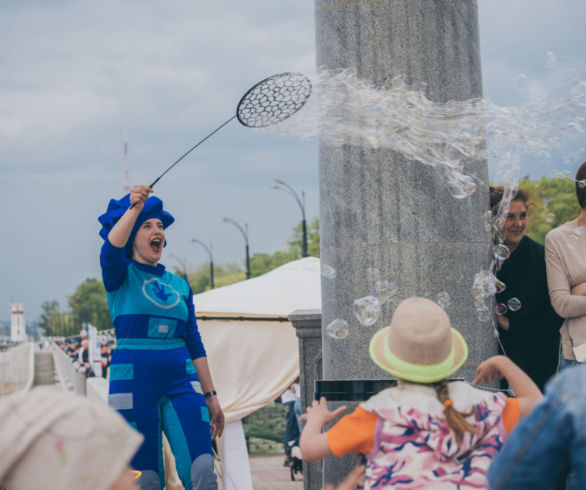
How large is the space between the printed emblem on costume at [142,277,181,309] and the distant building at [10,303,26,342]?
183 meters

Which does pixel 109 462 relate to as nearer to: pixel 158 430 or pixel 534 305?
pixel 158 430

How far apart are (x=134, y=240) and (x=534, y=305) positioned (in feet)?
7.18

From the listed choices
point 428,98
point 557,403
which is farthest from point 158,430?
point 557,403

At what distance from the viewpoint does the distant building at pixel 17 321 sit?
178 m

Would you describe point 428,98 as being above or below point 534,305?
above

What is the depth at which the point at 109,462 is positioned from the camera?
1.72 metres

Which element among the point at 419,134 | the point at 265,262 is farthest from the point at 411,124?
the point at 265,262

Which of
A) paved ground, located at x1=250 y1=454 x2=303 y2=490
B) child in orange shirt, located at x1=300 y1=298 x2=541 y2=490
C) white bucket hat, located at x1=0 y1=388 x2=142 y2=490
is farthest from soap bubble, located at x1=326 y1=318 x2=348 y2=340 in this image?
paved ground, located at x1=250 y1=454 x2=303 y2=490

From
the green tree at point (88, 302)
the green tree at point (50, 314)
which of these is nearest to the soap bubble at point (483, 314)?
the green tree at point (88, 302)

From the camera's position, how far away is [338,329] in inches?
169

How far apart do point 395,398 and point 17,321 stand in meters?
190

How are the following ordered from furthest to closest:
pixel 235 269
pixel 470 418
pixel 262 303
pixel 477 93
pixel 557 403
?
1. pixel 235 269
2. pixel 262 303
3. pixel 477 93
4. pixel 470 418
5. pixel 557 403

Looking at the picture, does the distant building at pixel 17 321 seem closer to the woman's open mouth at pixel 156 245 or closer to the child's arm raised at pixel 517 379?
the woman's open mouth at pixel 156 245

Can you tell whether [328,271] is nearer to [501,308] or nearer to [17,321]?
[501,308]
